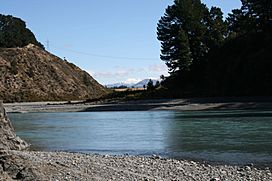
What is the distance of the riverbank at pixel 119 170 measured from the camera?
14088 mm

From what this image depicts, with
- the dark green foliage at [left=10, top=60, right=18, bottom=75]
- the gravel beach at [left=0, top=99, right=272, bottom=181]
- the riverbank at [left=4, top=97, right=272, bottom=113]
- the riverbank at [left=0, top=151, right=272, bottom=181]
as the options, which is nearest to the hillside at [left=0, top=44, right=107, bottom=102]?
the dark green foliage at [left=10, top=60, right=18, bottom=75]

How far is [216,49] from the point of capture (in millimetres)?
84062

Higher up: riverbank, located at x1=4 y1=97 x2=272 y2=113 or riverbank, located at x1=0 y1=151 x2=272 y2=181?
riverbank, located at x1=4 y1=97 x2=272 y2=113

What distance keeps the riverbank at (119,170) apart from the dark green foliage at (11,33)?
116m

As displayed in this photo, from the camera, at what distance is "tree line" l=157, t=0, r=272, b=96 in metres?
71.2

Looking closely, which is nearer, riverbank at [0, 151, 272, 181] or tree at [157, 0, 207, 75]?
riverbank at [0, 151, 272, 181]

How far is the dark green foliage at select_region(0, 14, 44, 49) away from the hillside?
3020 millimetres

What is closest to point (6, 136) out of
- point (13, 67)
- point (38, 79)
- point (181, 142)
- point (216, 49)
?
point (181, 142)

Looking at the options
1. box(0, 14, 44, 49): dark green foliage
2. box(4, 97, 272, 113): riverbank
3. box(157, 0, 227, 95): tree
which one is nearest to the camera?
box(4, 97, 272, 113): riverbank

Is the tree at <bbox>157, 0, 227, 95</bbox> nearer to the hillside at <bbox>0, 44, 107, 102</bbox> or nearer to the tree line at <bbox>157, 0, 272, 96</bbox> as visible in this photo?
the tree line at <bbox>157, 0, 272, 96</bbox>

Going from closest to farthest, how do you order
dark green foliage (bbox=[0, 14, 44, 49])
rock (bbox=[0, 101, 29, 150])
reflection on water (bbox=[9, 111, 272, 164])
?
reflection on water (bbox=[9, 111, 272, 164]) < rock (bbox=[0, 101, 29, 150]) < dark green foliage (bbox=[0, 14, 44, 49])

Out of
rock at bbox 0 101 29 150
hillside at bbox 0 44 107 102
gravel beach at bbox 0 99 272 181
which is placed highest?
hillside at bbox 0 44 107 102

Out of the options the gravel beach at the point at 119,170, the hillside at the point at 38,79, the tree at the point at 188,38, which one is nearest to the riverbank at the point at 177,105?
the tree at the point at 188,38

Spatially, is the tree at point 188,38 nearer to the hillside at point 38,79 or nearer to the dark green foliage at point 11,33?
the hillside at point 38,79
